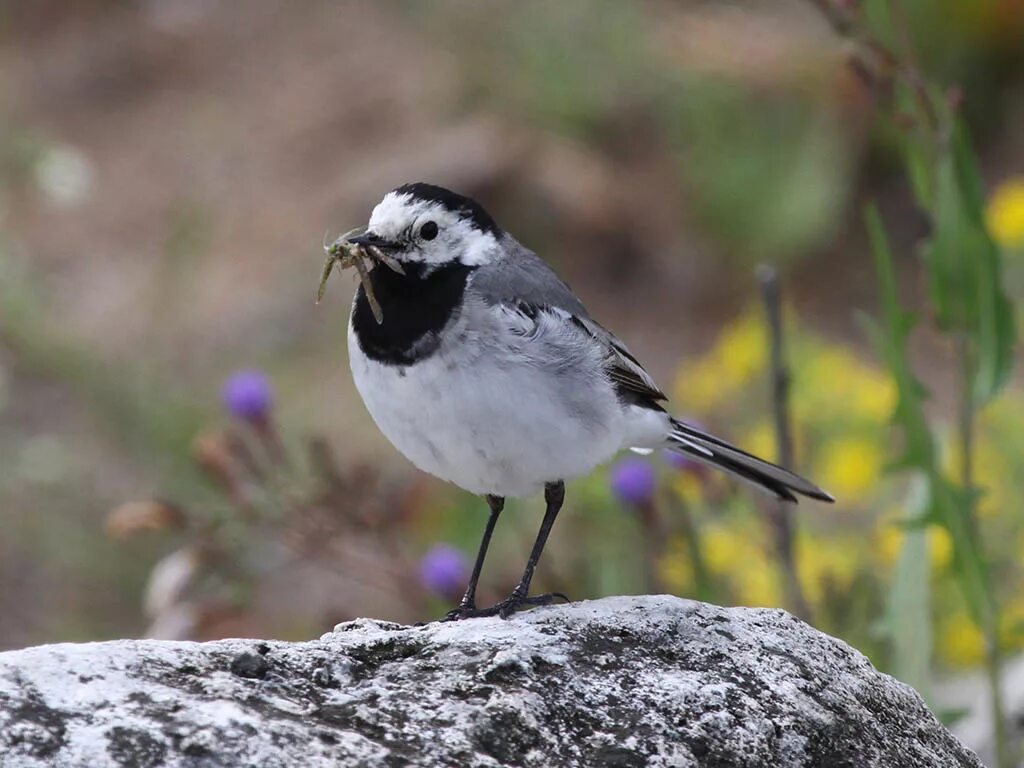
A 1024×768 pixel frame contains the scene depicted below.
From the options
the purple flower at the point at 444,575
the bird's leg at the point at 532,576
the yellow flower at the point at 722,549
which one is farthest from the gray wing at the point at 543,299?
the yellow flower at the point at 722,549

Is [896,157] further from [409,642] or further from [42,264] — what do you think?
[409,642]

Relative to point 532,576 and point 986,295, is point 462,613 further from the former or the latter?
point 986,295

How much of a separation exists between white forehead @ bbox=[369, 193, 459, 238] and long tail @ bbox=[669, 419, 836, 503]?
3.52ft

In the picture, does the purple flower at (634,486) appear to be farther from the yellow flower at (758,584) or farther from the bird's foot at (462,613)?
the yellow flower at (758,584)

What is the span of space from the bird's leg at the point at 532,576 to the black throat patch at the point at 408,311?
56cm

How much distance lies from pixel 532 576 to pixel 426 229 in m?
0.95

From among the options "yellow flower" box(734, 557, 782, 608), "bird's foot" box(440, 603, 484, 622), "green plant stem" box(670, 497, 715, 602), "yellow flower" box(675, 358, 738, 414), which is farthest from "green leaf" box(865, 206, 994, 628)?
"yellow flower" box(675, 358, 738, 414)

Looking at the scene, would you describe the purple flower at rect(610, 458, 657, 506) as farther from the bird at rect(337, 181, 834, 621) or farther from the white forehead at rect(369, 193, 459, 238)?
the white forehead at rect(369, 193, 459, 238)

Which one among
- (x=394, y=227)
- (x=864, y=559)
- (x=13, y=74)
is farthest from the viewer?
(x=13, y=74)

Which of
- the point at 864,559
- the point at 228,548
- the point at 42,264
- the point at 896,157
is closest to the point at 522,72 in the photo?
the point at 896,157

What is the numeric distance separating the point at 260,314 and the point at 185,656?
757 centimetres

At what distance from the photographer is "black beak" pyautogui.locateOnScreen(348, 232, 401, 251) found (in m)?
3.67

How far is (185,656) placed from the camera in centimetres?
252

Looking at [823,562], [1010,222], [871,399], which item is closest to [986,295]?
[823,562]
